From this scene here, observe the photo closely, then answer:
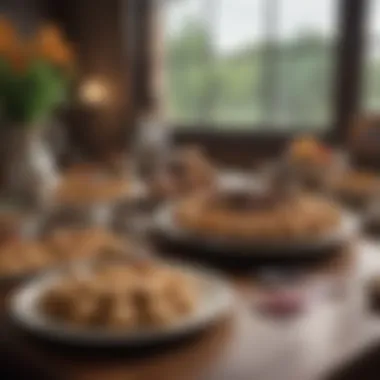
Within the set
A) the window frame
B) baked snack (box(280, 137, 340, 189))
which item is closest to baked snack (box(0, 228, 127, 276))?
baked snack (box(280, 137, 340, 189))

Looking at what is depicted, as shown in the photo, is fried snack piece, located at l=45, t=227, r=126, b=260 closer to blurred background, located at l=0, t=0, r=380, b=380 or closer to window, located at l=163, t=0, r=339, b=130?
blurred background, located at l=0, t=0, r=380, b=380

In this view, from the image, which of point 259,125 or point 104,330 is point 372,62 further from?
point 104,330

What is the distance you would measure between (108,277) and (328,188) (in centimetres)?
105

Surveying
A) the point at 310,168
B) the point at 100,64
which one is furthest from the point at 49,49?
the point at 100,64

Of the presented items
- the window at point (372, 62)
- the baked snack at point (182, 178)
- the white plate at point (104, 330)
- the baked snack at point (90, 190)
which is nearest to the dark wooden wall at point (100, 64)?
the window at point (372, 62)

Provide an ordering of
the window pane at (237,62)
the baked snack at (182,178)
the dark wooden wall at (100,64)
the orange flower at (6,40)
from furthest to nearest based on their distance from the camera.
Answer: the dark wooden wall at (100,64), the window pane at (237,62), the baked snack at (182,178), the orange flower at (6,40)

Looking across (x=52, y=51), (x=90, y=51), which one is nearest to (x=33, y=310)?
(x=52, y=51)

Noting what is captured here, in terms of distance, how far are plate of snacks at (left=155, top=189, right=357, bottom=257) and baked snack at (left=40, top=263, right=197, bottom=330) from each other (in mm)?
345

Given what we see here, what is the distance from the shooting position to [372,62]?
162 inches

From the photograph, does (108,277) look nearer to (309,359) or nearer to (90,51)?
(309,359)

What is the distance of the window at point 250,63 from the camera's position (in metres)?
4.26

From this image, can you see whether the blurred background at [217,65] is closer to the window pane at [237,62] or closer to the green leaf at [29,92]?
the window pane at [237,62]

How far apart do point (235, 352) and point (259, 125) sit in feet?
11.0

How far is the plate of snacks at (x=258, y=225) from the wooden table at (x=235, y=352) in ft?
0.89
